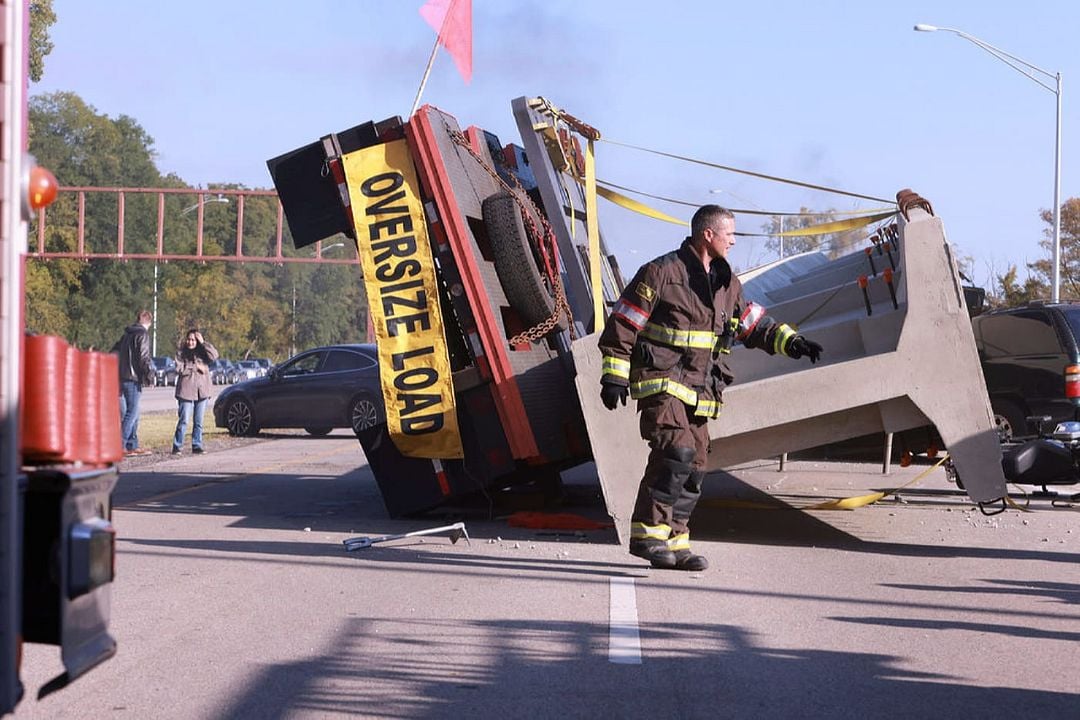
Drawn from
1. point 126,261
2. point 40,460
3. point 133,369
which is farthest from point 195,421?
point 126,261

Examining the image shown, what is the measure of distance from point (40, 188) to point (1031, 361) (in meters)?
14.1

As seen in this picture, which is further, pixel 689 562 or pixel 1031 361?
pixel 1031 361

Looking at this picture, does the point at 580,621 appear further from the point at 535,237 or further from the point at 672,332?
the point at 535,237

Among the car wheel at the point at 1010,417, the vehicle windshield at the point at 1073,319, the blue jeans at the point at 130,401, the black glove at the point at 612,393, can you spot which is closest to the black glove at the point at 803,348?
the black glove at the point at 612,393

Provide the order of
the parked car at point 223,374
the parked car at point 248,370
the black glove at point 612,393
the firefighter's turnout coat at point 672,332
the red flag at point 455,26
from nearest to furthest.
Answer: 1. the black glove at point 612,393
2. the firefighter's turnout coat at point 672,332
3. the red flag at point 455,26
4. the parked car at point 223,374
5. the parked car at point 248,370

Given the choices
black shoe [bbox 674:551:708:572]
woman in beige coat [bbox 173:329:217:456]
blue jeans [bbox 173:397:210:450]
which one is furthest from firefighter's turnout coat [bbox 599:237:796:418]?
blue jeans [bbox 173:397:210:450]

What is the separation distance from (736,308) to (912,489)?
5.83m

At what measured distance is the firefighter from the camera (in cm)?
748

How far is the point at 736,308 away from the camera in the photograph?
7980 millimetres

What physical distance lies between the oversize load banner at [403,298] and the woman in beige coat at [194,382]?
9.47 meters

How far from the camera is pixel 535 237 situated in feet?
32.0

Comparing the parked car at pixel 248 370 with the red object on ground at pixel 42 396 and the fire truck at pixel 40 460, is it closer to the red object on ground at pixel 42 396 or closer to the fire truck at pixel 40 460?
the fire truck at pixel 40 460

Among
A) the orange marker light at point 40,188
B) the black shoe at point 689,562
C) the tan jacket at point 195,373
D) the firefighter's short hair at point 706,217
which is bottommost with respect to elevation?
the black shoe at point 689,562

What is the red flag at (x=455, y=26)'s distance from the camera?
1104cm
